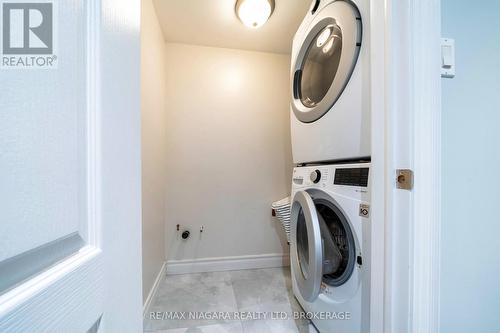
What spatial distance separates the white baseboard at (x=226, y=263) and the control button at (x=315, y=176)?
3.87 ft

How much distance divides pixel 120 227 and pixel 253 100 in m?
1.62

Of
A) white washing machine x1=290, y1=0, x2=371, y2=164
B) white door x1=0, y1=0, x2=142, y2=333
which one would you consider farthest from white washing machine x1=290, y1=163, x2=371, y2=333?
white door x1=0, y1=0, x2=142, y2=333

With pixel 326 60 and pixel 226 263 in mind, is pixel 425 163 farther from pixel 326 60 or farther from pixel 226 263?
pixel 226 263

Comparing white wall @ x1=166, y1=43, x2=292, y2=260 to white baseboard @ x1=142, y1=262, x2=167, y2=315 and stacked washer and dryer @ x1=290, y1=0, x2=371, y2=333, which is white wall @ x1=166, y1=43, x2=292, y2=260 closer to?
white baseboard @ x1=142, y1=262, x2=167, y2=315

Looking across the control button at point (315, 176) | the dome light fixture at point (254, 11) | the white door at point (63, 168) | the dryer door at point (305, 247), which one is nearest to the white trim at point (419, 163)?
the dryer door at point (305, 247)

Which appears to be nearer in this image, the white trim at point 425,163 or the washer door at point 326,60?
the white trim at point 425,163

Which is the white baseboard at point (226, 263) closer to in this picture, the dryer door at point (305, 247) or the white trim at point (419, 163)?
the dryer door at point (305, 247)

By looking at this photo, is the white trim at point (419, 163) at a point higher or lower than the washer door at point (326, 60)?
lower

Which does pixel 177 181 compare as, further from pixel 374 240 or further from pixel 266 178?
pixel 374 240

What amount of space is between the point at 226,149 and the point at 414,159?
4.72ft

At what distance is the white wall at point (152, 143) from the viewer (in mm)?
1120

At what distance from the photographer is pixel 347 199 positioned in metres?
0.72

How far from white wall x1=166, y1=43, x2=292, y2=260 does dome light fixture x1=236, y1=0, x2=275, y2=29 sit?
16.3 inches

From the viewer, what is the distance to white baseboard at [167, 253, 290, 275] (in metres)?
Answer: 1.64
